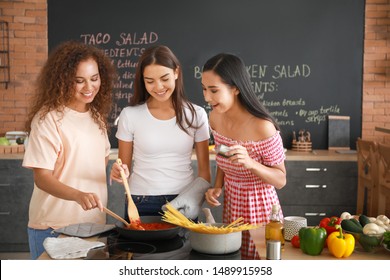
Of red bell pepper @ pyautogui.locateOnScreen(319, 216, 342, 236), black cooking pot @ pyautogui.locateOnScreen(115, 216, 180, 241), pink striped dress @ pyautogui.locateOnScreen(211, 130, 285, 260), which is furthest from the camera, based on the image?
pink striped dress @ pyautogui.locateOnScreen(211, 130, 285, 260)

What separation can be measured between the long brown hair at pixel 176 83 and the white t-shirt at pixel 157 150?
27mm

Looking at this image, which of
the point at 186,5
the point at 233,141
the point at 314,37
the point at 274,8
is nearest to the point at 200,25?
the point at 186,5

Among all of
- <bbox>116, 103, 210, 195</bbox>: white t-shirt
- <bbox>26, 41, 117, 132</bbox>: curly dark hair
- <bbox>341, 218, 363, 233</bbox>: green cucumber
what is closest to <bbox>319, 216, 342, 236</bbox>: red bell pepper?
<bbox>341, 218, 363, 233</bbox>: green cucumber

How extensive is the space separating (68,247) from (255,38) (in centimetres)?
351

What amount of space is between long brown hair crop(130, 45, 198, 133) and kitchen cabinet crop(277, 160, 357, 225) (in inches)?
88.0

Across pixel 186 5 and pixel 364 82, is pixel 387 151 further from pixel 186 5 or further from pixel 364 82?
pixel 186 5

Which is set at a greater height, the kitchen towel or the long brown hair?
the long brown hair

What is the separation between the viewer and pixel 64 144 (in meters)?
2.07

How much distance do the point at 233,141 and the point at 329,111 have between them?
9.49ft

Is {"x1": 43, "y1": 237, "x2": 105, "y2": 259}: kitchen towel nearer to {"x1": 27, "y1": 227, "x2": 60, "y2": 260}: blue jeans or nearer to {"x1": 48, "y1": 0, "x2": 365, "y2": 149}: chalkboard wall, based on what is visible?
{"x1": 27, "y1": 227, "x2": 60, "y2": 260}: blue jeans

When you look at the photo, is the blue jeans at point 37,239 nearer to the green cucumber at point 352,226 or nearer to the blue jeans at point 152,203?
the blue jeans at point 152,203

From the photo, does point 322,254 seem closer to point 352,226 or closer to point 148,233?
point 352,226

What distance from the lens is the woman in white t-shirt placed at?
2234 millimetres

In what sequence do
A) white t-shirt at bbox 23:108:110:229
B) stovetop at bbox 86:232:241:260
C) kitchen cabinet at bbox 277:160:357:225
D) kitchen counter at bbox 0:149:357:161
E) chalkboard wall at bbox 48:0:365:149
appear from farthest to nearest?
chalkboard wall at bbox 48:0:365:149, kitchen cabinet at bbox 277:160:357:225, kitchen counter at bbox 0:149:357:161, white t-shirt at bbox 23:108:110:229, stovetop at bbox 86:232:241:260
